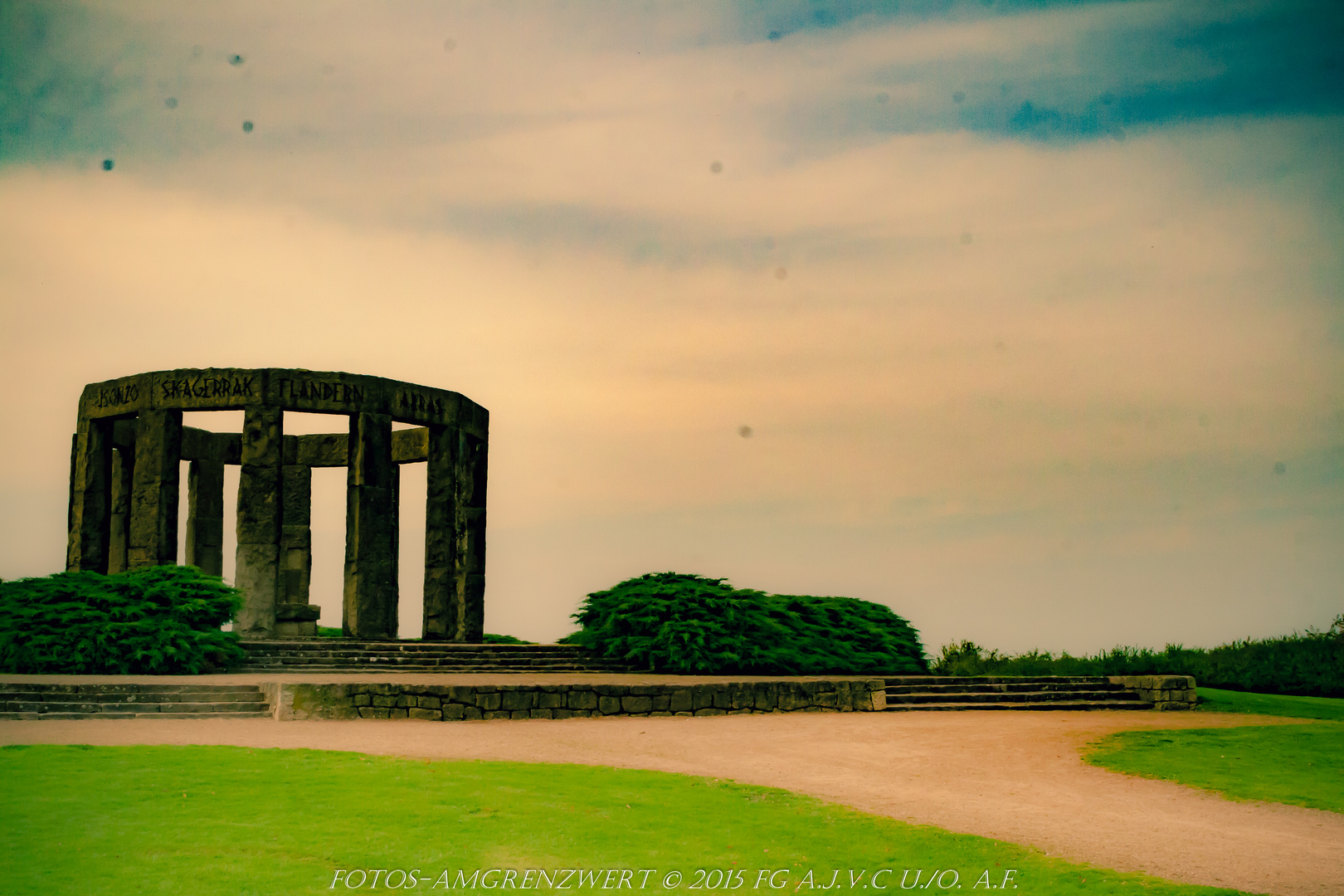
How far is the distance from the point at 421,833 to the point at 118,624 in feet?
35.6

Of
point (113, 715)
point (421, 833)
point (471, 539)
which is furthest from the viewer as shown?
point (471, 539)

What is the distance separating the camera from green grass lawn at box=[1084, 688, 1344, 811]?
10961 millimetres

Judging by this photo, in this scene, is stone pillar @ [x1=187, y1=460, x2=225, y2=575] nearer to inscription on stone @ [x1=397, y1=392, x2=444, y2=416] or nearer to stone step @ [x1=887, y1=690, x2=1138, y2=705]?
inscription on stone @ [x1=397, y1=392, x2=444, y2=416]

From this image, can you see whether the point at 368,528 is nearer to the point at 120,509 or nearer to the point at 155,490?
the point at 155,490

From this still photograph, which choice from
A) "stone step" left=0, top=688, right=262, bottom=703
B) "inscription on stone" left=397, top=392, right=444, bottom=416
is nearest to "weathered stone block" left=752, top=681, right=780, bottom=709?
"stone step" left=0, top=688, right=262, bottom=703

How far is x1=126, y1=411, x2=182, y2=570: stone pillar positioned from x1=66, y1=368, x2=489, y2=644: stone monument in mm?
23

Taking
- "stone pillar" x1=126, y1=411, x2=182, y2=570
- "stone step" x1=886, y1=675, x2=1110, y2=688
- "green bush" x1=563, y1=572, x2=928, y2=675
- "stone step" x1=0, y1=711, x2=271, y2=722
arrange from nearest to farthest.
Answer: "stone step" x1=0, y1=711, x2=271, y2=722
"stone step" x1=886, y1=675, x2=1110, y2=688
"green bush" x1=563, y1=572, x2=928, y2=675
"stone pillar" x1=126, y1=411, x2=182, y2=570

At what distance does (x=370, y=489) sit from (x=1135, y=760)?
14.6 meters

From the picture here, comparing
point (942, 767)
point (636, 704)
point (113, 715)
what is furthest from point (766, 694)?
point (113, 715)

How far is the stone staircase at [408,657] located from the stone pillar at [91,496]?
679 centimetres

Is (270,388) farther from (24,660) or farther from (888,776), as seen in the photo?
(888,776)

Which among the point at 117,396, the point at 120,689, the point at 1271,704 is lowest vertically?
the point at 1271,704

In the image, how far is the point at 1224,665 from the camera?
22969mm

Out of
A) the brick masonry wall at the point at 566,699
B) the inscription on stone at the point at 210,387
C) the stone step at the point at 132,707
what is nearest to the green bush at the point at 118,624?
the stone step at the point at 132,707
